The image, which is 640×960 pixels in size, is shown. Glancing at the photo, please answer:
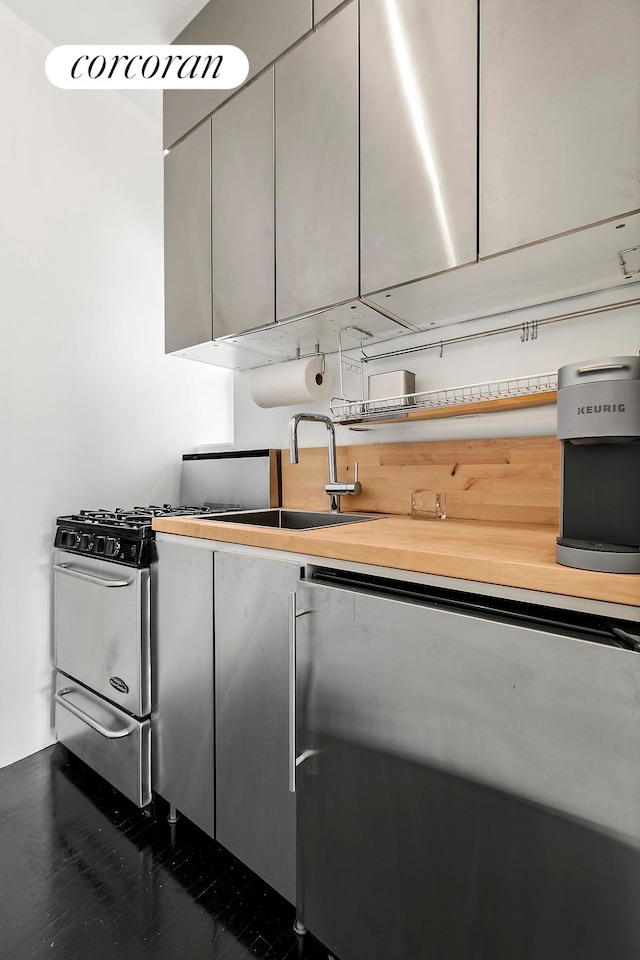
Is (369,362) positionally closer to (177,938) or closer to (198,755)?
(198,755)

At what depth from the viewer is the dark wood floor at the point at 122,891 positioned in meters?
1.10

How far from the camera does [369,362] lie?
1.83 metres

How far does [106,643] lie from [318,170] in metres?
1.71

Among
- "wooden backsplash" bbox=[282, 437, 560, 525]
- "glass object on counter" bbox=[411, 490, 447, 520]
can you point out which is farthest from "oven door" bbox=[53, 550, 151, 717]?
"glass object on counter" bbox=[411, 490, 447, 520]

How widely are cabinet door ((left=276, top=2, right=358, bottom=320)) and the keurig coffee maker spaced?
2.68 feet

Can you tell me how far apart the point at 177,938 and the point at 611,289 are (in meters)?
1.95

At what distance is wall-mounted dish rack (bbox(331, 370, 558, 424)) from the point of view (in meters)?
1.29

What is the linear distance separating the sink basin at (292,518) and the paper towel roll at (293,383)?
441 mm

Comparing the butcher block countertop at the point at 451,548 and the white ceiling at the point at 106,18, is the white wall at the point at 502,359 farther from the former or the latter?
the white ceiling at the point at 106,18

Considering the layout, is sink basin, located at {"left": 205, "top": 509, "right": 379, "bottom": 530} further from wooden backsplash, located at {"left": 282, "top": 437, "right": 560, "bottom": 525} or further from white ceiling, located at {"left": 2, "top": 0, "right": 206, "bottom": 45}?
white ceiling, located at {"left": 2, "top": 0, "right": 206, "bottom": 45}

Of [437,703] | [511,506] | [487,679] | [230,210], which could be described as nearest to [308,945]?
[437,703]

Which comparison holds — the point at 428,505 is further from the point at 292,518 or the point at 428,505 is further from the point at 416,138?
the point at 416,138

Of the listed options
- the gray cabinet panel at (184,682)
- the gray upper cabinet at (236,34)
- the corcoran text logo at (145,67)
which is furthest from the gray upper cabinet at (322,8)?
the gray cabinet panel at (184,682)

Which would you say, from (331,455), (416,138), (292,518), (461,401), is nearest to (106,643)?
A: (292,518)
